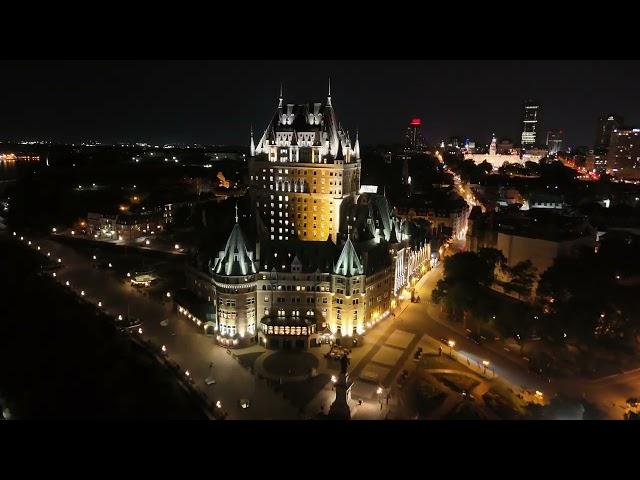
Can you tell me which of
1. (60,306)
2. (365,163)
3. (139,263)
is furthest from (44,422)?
(365,163)

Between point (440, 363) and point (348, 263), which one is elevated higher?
point (348, 263)

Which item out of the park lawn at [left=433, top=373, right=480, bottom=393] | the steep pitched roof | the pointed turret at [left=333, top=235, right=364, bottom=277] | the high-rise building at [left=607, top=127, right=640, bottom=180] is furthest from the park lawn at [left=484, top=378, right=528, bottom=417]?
the high-rise building at [left=607, top=127, right=640, bottom=180]

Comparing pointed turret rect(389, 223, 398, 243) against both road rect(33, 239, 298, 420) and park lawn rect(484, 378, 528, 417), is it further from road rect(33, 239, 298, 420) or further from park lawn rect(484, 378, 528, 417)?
road rect(33, 239, 298, 420)

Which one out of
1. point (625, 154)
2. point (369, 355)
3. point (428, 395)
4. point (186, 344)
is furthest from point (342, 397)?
point (625, 154)

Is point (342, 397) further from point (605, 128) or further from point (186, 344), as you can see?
point (605, 128)

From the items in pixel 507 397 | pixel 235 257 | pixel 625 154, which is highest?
pixel 625 154

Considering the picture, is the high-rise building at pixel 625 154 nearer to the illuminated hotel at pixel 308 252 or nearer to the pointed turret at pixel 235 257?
the illuminated hotel at pixel 308 252

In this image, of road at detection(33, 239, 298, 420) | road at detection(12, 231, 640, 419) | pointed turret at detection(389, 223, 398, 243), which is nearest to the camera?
road at detection(33, 239, 298, 420)
